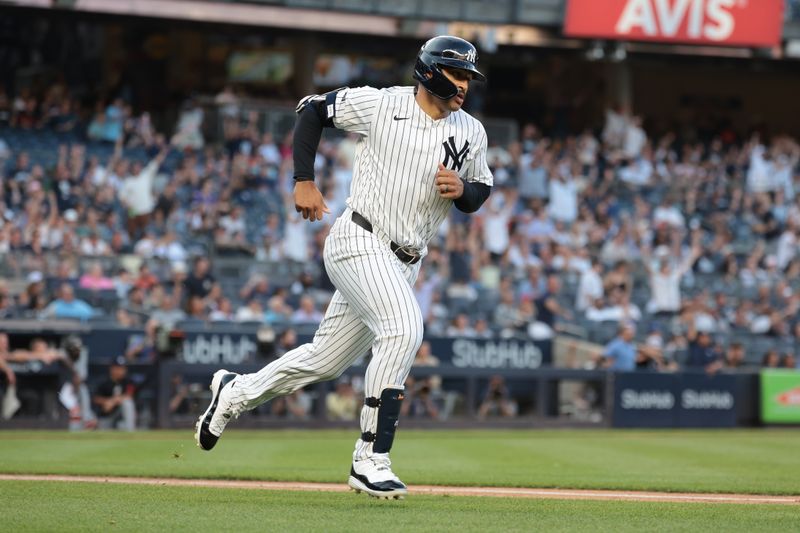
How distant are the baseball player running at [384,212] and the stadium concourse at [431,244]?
9295 mm

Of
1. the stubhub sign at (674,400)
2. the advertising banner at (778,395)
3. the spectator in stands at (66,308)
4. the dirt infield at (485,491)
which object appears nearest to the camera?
the dirt infield at (485,491)

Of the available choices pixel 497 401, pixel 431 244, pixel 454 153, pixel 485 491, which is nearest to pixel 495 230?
pixel 431 244

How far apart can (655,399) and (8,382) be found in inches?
329

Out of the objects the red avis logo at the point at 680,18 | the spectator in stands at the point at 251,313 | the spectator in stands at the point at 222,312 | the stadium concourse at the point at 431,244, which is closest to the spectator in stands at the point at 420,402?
the stadium concourse at the point at 431,244

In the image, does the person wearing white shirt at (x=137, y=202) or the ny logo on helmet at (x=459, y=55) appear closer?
the ny logo on helmet at (x=459, y=55)

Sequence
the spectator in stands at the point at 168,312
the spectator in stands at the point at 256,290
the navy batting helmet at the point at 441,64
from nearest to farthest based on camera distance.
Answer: the navy batting helmet at the point at 441,64 → the spectator in stands at the point at 168,312 → the spectator in stands at the point at 256,290

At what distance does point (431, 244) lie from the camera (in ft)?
64.7

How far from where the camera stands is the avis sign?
2434cm

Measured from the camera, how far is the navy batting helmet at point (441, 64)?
20.9 feet

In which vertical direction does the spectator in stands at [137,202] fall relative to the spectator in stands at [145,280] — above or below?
above

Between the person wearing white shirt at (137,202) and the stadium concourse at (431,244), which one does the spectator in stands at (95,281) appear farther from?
the person wearing white shirt at (137,202)

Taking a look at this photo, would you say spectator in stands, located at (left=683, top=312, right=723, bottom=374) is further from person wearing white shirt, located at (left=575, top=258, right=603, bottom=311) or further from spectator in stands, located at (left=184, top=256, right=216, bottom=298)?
spectator in stands, located at (left=184, top=256, right=216, bottom=298)

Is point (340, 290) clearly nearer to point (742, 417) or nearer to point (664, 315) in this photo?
point (742, 417)

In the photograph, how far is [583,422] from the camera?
56.6 ft
